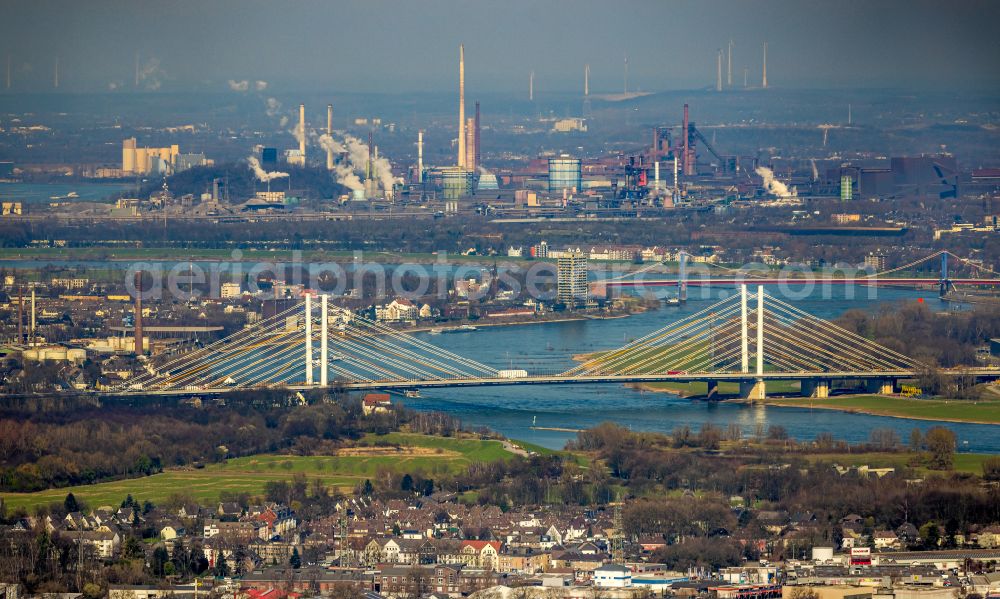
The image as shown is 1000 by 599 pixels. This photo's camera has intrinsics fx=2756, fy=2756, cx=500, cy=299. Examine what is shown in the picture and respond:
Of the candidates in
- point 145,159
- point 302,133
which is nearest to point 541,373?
point 145,159

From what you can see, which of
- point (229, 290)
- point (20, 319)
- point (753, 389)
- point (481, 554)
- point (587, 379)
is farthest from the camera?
point (229, 290)

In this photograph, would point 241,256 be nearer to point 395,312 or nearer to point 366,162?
point 395,312

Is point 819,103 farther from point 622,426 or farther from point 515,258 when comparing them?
point 622,426

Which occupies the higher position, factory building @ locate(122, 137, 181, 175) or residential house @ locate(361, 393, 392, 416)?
factory building @ locate(122, 137, 181, 175)

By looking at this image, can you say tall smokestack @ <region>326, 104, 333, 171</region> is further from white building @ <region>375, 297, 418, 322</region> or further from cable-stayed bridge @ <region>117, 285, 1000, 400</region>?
cable-stayed bridge @ <region>117, 285, 1000, 400</region>

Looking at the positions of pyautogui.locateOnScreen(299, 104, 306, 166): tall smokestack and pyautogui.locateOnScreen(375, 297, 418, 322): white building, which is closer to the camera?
pyautogui.locateOnScreen(375, 297, 418, 322): white building

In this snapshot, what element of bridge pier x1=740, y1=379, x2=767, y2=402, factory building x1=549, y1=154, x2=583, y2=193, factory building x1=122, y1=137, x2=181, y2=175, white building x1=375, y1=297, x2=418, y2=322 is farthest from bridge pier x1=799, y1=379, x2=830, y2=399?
factory building x1=549, y1=154, x2=583, y2=193

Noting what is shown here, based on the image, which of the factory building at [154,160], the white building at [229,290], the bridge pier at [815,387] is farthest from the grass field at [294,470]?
the factory building at [154,160]

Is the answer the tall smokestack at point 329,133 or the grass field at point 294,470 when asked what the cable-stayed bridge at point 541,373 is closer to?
the grass field at point 294,470
